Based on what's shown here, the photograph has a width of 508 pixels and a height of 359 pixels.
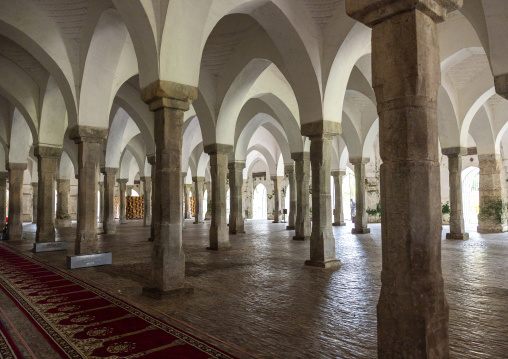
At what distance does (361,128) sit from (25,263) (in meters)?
13.4

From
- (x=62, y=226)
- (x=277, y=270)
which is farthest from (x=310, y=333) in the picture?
(x=62, y=226)

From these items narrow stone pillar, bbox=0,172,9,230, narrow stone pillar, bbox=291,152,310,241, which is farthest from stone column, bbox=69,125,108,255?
narrow stone pillar, bbox=0,172,9,230

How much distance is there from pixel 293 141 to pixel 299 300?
33.6 feet

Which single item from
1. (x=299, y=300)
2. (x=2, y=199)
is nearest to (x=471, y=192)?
(x=299, y=300)

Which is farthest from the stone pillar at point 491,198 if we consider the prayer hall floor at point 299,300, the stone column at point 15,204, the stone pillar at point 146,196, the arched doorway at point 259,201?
the arched doorway at point 259,201

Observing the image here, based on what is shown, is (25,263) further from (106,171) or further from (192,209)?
(192,209)

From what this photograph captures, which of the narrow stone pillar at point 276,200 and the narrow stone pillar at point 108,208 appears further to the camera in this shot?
the narrow stone pillar at point 276,200

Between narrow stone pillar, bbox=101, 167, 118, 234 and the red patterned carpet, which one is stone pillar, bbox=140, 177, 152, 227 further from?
the red patterned carpet

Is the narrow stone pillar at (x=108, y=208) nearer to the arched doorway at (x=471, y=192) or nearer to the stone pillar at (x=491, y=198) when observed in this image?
the stone pillar at (x=491, y=198)

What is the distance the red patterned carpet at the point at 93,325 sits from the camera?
3.51 metres

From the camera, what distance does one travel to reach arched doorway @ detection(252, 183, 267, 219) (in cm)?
3250

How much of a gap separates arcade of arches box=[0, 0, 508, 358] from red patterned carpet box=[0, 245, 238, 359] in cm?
40

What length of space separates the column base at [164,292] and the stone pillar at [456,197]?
36.1 ft

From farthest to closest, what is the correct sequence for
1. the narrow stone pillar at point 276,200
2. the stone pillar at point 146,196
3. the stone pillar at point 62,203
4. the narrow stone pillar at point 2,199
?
the narrow stone pillar at point 276,200
the stone pillar at point 62,203
the stone pillar at point 146,196
the narrow stone pillar at point 2,199
